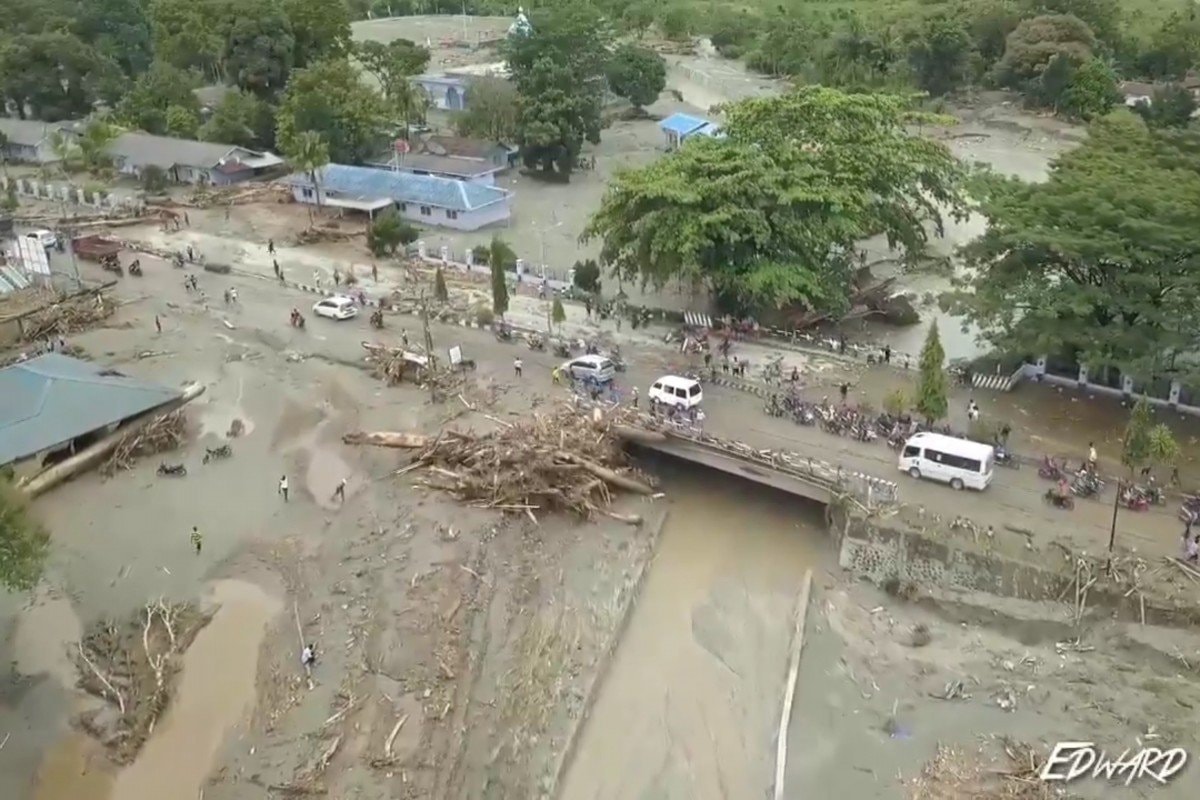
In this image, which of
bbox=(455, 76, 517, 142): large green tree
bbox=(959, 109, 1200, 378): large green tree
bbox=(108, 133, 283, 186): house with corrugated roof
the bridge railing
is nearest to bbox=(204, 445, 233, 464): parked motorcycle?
the bridge railing

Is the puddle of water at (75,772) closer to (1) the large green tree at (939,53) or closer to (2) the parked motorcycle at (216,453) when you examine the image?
(2) the parked motorcycle at (216,453)

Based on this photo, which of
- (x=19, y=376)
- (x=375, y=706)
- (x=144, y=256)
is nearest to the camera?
(x=375, y=706)

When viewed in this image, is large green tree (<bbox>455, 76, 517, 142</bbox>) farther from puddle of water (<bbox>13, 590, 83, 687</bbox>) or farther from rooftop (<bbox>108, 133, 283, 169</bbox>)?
puddle of water (<bbox>13, 590, 83, 687</bbox>)

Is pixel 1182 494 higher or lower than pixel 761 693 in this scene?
Answer: higher

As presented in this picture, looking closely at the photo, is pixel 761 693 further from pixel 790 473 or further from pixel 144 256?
pixel 144 256

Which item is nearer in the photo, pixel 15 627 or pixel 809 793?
pixel 809 793

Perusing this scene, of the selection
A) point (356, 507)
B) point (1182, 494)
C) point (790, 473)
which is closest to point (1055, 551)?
point (1182, 494)
